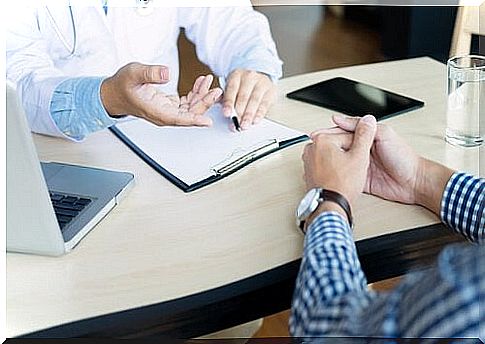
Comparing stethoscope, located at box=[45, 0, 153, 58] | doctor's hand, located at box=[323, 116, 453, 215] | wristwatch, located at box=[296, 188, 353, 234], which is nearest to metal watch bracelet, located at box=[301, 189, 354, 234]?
wristwatch, located at box=[296, 188, 353, 234]

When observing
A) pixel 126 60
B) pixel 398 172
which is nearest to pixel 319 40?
pixel 126 60

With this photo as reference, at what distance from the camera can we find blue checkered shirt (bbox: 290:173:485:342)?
0.54 m

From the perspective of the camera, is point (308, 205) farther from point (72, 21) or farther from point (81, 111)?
point (72, 21)

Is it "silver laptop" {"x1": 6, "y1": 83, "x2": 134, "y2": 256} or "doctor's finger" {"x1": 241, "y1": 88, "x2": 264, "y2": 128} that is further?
→ "doctor's finger" {"x1": 241, "y1": 88, "x2": 264, "y2": 128}

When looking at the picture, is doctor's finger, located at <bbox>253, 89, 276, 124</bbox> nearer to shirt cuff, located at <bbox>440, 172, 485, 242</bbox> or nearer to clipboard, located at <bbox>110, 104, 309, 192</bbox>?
clipboard, located at <bbox>110, 104, 309, 192</bbox>

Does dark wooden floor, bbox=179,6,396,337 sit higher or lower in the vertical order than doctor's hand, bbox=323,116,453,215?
lower

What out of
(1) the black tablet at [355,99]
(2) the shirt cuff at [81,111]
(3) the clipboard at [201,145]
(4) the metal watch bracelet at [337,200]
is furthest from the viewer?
(1) the black tablet at [355,99]

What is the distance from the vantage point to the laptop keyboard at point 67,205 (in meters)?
0.95

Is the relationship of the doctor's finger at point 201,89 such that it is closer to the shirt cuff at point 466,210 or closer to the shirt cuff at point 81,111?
the shirt cuff at point 81,111

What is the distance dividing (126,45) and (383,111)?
1.80 feet

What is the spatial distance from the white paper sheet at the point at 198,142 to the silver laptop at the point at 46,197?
8 cm

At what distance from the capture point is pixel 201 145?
1142 millimetres

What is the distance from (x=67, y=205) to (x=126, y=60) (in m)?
0.65

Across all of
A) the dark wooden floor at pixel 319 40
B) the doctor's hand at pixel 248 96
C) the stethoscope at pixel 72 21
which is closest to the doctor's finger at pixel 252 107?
the doctor's hand at pixel 248 96
